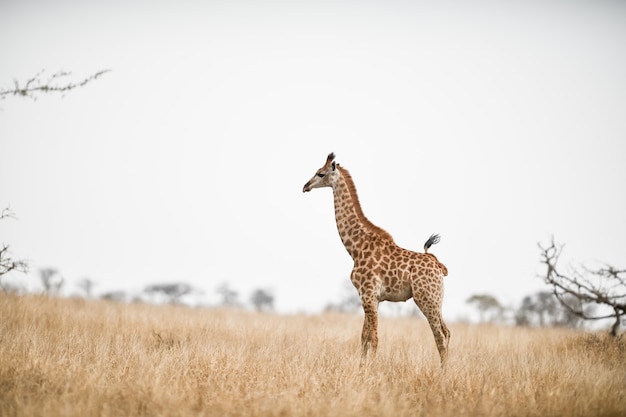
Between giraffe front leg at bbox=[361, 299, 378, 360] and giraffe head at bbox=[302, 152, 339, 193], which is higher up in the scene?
giraffe head at bbox=[302, 152, 339, 193]

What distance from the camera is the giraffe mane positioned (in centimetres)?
884

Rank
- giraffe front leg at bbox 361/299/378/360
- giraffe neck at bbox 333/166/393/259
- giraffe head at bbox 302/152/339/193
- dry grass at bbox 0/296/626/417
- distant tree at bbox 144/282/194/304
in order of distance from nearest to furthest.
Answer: dry grass at bbox 0/296/626/417
giraffe front leg at bbox 361/299/378/360
giraffe neck at bbox 333/166/393/259
giraffe head at bbox 302/152/339/193
distant tree at bbox 144/282/194/304

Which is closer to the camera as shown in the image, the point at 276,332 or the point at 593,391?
the point at 593,391

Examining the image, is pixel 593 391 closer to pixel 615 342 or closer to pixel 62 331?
pixel 615 342

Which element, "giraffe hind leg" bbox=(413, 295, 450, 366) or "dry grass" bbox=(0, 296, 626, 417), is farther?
"giraffe hind leg" bbox=(413, 295, 450, 366)

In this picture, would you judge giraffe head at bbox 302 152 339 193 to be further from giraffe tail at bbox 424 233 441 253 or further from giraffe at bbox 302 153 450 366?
giraffe tail at bbox 424 233 441 253

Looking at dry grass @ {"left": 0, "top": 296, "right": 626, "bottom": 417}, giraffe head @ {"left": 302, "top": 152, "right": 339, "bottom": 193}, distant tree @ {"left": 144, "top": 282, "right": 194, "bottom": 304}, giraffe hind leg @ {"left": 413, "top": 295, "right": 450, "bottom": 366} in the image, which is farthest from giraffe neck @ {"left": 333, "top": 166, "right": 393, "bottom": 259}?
distant tree @ {"left": 144, "top": 282, "right": 194, "bottom": 304}

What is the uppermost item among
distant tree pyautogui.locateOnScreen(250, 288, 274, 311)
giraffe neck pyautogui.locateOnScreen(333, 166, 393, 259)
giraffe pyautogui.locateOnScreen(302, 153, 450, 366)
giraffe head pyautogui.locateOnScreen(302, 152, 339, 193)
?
giraffe head pyautogui.locateOnScreen(302, 152, 339, 193)

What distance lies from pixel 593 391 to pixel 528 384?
0.73 metres

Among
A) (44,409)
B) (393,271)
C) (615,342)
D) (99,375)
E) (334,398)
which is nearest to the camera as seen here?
(44,409)

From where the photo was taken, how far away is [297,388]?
5.76 metres

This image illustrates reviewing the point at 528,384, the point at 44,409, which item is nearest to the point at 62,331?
the point at 44,409

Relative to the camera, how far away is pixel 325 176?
910 cm

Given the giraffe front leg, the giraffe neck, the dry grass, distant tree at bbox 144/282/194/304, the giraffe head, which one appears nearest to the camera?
the dry grass
